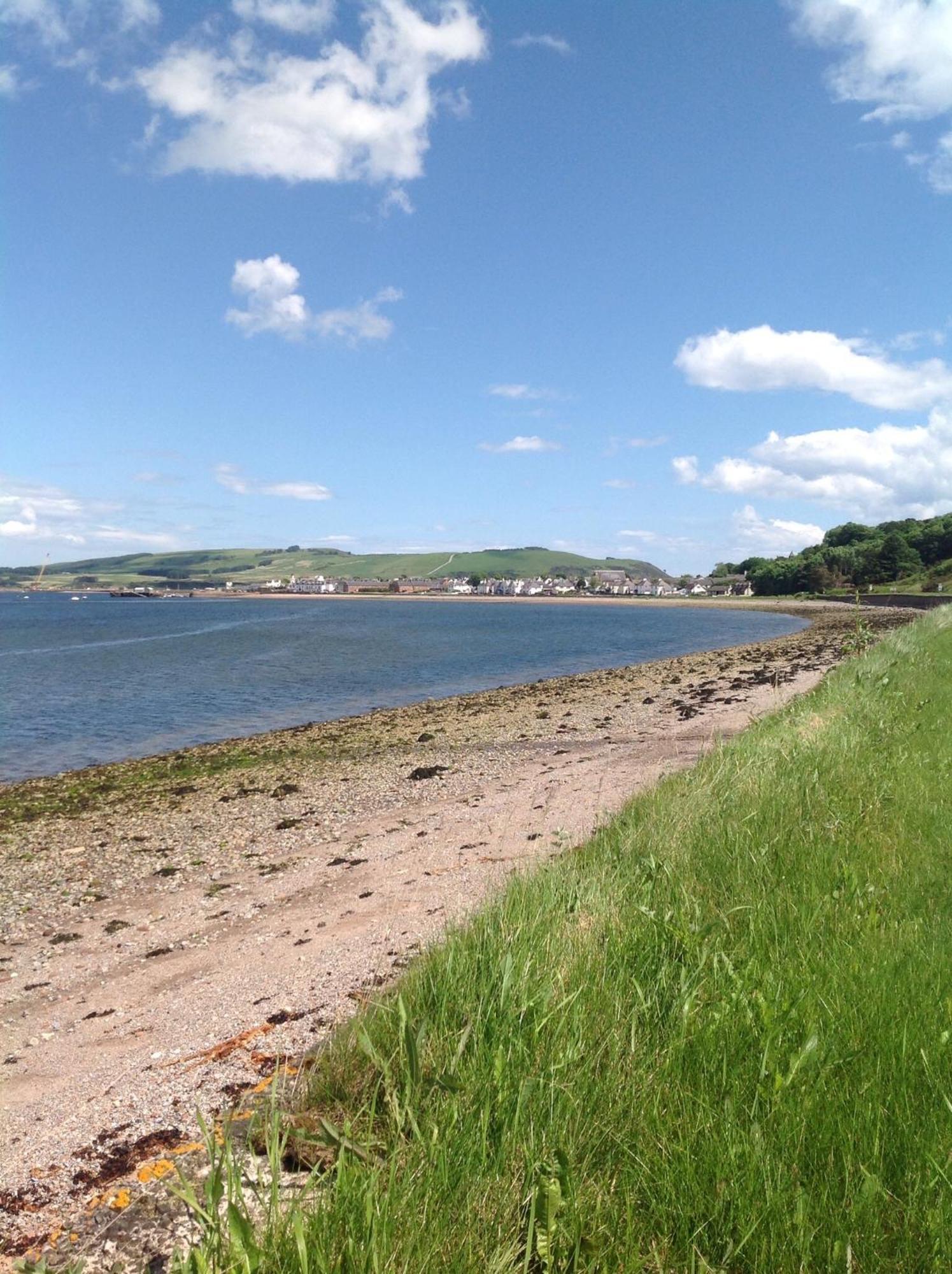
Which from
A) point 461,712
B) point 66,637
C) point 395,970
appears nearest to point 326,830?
point 395,970

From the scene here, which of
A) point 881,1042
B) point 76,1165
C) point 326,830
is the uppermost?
point 881,1042

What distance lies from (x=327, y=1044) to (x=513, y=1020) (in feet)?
3.24

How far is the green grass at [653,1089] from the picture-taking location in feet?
7.86

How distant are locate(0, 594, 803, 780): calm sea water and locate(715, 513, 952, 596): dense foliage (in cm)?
3355

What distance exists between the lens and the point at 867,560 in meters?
138

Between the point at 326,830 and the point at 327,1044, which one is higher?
the point at 327,1044

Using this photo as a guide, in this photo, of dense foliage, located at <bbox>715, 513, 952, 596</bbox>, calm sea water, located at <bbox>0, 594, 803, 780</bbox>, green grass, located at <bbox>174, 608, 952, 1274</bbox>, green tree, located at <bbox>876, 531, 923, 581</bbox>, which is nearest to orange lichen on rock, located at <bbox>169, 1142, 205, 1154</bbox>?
green grass, located at <bbox>174, 608, 952, 1274</bbox>

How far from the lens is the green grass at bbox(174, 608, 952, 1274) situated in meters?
2.40

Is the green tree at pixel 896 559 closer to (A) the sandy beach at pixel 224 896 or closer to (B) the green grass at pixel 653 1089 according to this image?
(A) the sandy beach at pixel 224 896

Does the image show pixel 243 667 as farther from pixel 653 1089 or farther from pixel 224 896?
pixel 653 1089

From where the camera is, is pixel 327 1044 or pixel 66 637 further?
pixel 66 637

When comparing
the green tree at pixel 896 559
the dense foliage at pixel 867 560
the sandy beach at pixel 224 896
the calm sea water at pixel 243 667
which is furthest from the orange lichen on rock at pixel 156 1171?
the green tree at pixel 896 559

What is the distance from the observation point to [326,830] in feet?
45.3

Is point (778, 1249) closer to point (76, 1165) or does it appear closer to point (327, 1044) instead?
point (327, 1044)
